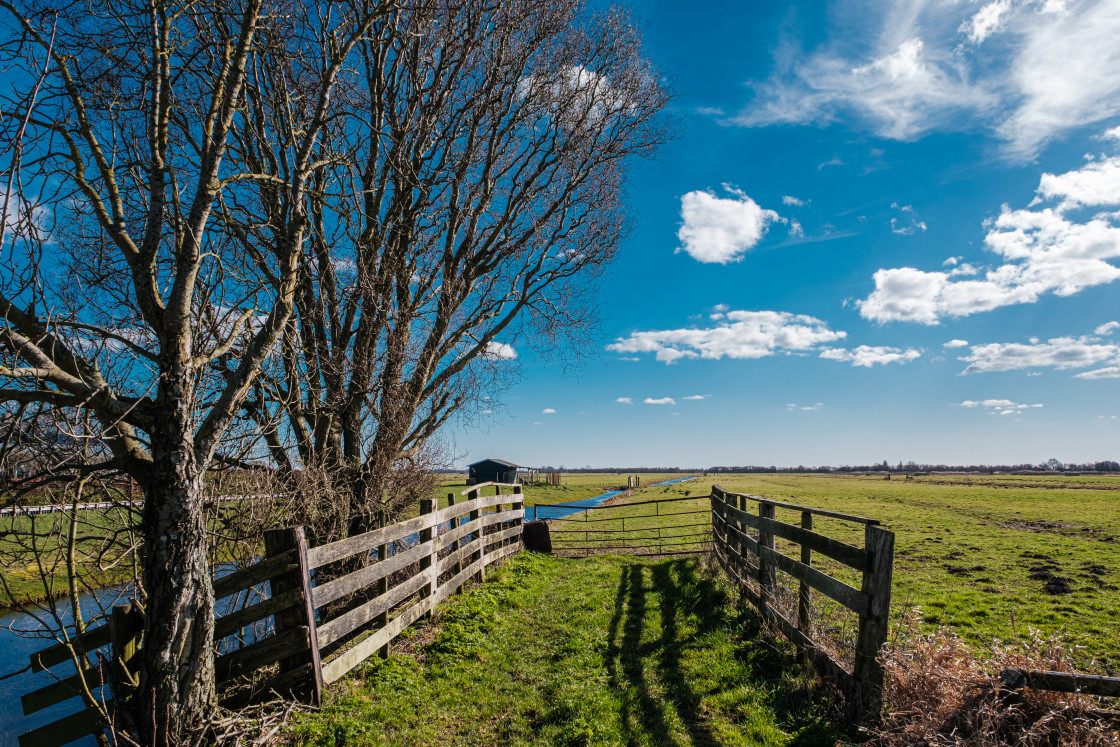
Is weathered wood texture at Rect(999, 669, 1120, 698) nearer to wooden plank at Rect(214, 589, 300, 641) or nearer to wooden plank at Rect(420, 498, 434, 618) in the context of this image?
wooden plank at Rect(214, 589, 300, 641)

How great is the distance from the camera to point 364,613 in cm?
602

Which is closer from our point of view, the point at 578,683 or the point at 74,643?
the point at 74,643

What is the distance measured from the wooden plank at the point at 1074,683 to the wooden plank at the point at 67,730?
21.7 ft

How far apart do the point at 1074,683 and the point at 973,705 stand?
0.60 meters

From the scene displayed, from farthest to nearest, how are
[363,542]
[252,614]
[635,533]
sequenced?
1. [635,533]
2. [363,542]
3. [252,614]

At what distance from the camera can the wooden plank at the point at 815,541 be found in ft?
15.0

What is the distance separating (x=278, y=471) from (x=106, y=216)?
3.82 metres

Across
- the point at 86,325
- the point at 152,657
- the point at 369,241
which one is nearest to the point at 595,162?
the point at 369,241

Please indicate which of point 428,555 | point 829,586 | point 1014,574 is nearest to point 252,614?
point 428,555

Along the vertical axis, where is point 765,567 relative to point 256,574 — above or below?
below

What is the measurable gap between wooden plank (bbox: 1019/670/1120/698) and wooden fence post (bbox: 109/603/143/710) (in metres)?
6.36

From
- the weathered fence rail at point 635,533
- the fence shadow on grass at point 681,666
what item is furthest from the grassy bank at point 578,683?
the weathered fence rail at point 635,533

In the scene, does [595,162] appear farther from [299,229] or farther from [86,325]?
[86,325]

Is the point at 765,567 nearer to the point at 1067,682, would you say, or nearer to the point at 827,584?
the point at 827,584
